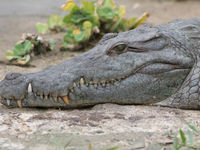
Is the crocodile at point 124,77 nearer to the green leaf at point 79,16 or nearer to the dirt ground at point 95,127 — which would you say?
the dirt ground at point 95,127

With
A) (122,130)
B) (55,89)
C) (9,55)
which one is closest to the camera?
(122,130)

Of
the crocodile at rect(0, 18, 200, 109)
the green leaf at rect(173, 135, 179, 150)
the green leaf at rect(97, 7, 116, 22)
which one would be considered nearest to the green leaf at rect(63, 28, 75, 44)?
the green leaf at rect(97, 7, 116, 22)

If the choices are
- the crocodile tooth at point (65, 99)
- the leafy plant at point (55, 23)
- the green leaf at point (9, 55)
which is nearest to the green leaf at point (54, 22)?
the leafy plant at point (55, 23)

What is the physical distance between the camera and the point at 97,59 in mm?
3979

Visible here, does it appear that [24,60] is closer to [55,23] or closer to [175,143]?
[55,23]

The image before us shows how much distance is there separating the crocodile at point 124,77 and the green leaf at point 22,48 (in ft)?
6.26

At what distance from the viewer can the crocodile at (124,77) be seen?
12.5 feet

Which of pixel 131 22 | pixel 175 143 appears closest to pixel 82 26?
pixel 131 22

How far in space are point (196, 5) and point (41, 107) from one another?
7.14 m

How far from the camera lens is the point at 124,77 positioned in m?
3.91

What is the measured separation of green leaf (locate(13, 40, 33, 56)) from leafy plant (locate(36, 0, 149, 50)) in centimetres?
67

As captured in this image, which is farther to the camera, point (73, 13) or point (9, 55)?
point (73, 13)

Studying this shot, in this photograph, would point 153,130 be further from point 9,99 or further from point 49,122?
point 9,99

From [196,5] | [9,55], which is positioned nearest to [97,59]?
[9,55]
